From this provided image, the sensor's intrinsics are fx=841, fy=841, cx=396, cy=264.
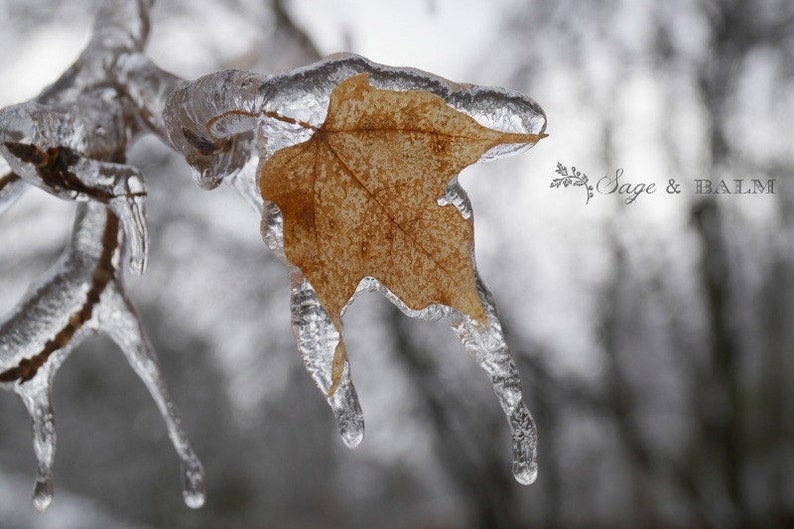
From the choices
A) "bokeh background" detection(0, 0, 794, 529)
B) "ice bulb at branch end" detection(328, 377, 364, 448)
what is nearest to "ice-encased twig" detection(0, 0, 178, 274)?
"ice bulb at branch end" detection(328, 377, 364, 448)

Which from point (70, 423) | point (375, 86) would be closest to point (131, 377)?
point (70, 423)

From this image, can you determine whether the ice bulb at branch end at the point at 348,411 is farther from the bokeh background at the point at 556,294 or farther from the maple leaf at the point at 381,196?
the bokeh background at the point at 556,294

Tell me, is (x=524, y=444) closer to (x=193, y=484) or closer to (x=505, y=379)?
(x=505, y=379)

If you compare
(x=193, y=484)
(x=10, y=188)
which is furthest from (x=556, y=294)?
Result: (x=10, y=188)

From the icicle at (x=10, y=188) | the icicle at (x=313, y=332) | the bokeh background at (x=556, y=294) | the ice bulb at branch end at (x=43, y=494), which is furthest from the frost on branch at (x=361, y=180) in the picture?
the bokeh background at (x=556, y=294)

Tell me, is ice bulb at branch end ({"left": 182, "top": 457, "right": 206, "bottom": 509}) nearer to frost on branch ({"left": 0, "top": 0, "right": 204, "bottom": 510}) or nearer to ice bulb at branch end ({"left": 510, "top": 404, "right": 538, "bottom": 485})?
frost on branch ({"left": 0, "top": 0, "right": 204, "bottom": 510})
